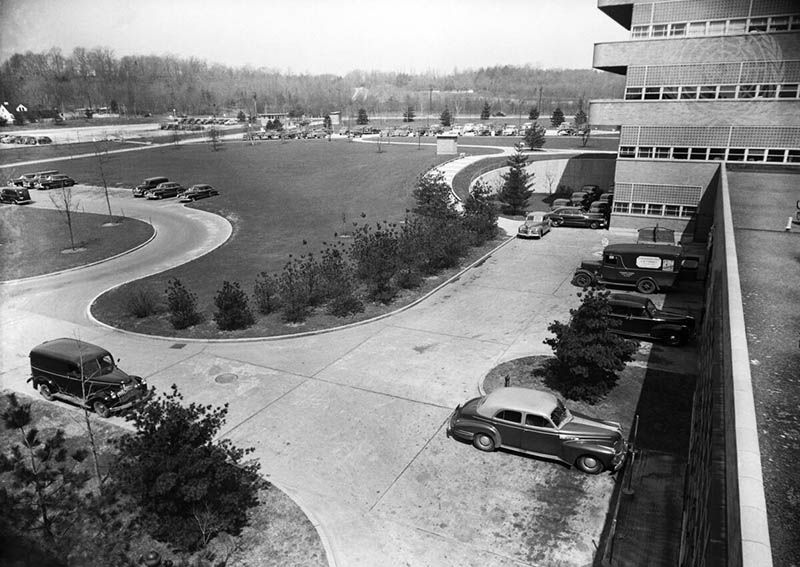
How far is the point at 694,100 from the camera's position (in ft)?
104

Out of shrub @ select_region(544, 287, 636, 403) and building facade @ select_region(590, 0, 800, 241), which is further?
building facade @ select_region(590, 0, 800, 241)

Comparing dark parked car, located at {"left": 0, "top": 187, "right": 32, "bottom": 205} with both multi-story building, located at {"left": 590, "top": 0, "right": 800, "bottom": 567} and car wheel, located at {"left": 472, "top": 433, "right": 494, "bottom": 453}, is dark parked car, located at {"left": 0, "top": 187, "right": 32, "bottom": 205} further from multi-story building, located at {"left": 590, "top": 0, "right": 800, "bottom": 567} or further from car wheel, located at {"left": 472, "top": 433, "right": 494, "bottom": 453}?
car wheel, located at {"left": 472, "top": 433, "right": 494, "bottom": 453}

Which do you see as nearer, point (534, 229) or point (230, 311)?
point (230, 311)

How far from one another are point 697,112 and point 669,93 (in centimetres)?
200

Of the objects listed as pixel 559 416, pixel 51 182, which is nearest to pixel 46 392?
pixel 559 416

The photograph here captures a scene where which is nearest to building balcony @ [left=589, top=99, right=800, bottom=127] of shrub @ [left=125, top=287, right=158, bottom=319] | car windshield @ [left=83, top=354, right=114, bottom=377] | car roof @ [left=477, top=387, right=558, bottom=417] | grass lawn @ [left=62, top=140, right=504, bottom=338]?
grass lawn @ [left=62, top=140, right=504, bottom=338]

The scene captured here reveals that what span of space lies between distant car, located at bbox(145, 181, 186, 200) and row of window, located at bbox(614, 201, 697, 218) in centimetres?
3856

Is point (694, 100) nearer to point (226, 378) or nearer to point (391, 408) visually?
point (391, 408)

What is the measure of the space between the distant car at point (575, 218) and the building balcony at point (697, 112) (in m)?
5.95

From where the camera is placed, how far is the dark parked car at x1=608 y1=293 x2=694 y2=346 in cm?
1845

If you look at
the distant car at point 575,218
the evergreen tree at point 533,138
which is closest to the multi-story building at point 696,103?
the distant car at point 575,218

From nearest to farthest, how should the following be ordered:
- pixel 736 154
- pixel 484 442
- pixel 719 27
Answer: pixel 484 442
pixel 719 27
pixel 736 154

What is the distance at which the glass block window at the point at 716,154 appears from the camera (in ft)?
105

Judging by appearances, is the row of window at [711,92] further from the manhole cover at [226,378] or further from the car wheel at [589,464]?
the manhole cover at [226,378]
